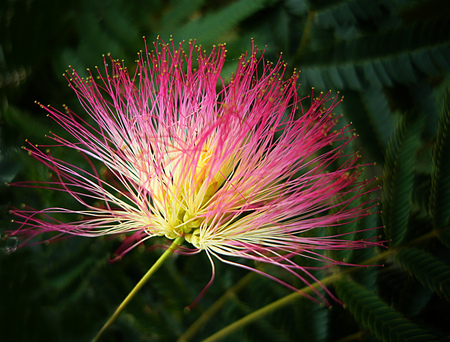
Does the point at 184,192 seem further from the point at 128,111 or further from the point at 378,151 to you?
the point at 378,151

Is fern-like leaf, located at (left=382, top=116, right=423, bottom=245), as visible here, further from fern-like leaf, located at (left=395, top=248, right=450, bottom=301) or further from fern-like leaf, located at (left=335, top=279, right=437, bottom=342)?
fern-like leaf, located at (left=335, top=279, right=437, bottom=342)

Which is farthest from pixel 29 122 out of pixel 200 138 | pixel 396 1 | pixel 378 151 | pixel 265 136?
pixel 396 1

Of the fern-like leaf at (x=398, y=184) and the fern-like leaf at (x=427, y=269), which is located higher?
the fern-like leaf at (x=398, y=184)

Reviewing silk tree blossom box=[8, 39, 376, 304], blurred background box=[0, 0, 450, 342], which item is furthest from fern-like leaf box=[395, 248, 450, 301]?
silk tree blossom box=[8, 39, 376, 304]

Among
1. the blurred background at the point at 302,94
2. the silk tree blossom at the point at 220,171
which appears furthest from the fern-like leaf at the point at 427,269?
the silk tree blossom at the point at 220,171

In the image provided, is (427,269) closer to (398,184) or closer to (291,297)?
(398,184)

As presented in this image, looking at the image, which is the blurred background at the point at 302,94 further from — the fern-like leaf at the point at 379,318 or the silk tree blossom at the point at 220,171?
the silk tree blossom at the point at 220,171

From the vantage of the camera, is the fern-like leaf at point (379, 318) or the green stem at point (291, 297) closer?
the fern-like leaf at point (379, 318)

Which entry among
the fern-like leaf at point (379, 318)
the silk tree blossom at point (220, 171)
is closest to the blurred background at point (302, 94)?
the fern-like leaf at point (379, 318)

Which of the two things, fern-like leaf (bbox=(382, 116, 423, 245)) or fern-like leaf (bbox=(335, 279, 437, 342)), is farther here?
fern-like leaf (bbox=(382, 116, 423, 245))
